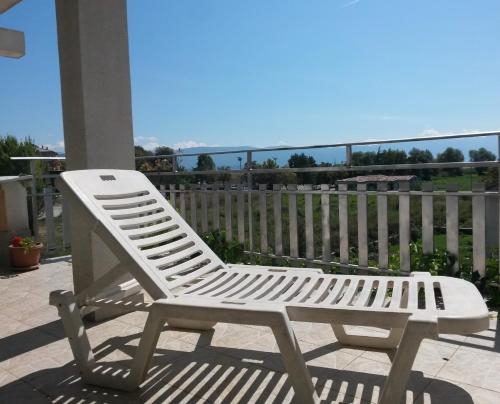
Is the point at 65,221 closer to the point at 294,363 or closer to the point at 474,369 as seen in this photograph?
the point at 294,363

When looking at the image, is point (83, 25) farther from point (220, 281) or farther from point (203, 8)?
point (203, 8)

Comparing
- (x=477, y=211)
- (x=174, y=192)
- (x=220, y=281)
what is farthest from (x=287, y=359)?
(x=174, y=192)

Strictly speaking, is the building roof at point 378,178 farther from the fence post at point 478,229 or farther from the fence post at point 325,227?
the fence post at point 478,229

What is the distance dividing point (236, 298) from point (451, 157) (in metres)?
2.23

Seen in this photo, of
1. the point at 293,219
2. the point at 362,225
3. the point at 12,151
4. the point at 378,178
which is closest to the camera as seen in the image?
the point at 378,178

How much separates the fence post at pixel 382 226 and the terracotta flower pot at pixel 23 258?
3830 millimetres

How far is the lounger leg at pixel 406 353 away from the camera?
1.48 metres

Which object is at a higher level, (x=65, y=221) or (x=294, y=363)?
(x=65, y=221)

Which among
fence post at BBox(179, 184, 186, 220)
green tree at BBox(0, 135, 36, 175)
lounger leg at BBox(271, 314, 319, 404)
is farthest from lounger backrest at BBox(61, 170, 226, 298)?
green tree at BBox(0, 135, 36, 175)

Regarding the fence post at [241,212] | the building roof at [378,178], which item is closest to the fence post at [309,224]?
the building roof at [378,178]

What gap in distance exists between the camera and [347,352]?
7.98ft

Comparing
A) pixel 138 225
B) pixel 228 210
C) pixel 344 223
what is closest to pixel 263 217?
pixel 228 210

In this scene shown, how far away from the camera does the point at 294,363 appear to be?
1.63 metres

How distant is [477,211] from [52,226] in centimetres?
491
